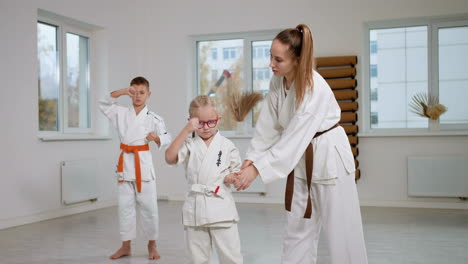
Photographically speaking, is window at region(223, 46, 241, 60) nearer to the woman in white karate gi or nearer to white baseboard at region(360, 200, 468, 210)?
white baseboard at region(360, 200, 468, 210)

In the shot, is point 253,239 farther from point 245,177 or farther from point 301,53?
point 301,53

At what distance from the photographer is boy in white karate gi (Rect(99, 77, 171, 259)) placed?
10.8ft

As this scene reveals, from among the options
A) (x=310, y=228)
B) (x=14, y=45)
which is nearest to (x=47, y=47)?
(x=14, y=45)

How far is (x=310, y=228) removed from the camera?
73.7 inches

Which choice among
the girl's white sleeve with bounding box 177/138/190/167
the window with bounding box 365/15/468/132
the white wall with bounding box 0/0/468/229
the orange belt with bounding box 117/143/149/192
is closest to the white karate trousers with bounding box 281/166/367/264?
the girl's white sleeve with bounding box 177/138/190/167

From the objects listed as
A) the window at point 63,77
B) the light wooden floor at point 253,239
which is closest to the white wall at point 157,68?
the window at point 63,77

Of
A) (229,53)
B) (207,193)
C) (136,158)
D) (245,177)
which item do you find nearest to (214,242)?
(207,193)

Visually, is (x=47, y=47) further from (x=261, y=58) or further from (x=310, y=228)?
(x=310, y=228)

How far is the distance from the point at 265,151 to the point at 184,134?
333 mm

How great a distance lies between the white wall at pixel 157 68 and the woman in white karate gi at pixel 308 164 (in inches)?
134

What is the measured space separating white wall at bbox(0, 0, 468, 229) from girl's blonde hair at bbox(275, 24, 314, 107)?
11.5 ft

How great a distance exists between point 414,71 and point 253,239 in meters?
3.20

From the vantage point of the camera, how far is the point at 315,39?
5855mm

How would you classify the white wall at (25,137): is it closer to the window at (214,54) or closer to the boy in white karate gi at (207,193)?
the window at (214,54)
